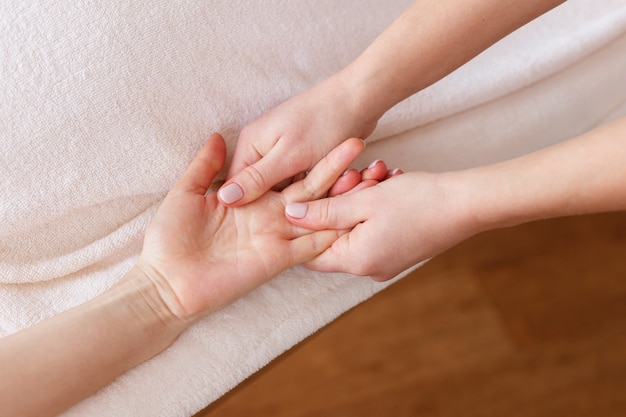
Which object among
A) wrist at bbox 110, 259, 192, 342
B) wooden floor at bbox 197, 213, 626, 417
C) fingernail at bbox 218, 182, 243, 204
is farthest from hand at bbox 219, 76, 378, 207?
wooden floor at bbox 197, 213, 626, 417

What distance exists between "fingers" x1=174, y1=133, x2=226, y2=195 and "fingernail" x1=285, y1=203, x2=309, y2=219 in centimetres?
11

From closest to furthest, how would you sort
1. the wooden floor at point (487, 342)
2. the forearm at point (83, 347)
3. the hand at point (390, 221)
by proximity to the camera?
1. the forearm at point (83, 347)
2. the hand at point (390, 221)
3. the wooden floor at point (487, 342)

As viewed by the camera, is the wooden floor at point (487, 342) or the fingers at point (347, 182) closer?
the fingers at point (347, 182)

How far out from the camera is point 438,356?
4.59 ft

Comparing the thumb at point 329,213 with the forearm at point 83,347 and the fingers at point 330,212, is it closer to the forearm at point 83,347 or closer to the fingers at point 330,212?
the fingers at point 330,212

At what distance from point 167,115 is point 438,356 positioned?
0.83 m

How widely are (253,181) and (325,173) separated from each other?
10 centimetres

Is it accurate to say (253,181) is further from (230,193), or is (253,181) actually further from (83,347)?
(83,347)

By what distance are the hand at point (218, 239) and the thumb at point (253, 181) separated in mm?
23

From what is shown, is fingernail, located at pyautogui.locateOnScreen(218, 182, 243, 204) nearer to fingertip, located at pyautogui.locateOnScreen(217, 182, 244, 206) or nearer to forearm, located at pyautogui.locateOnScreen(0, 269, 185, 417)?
fingertip, located at pyautogui.locateOnScreen(217, 182, 244, 206)

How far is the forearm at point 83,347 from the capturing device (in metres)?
0.73

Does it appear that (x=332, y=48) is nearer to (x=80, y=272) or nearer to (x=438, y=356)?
(x=80, y=272)

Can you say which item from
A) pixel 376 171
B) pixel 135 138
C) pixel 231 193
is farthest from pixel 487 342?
pixel 135 138

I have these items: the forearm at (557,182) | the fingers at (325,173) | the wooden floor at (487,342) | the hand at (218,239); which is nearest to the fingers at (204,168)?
the hand at (218,239)
